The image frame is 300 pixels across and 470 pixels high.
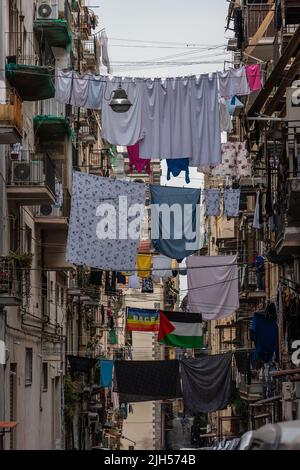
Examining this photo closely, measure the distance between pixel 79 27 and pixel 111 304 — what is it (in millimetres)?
22926

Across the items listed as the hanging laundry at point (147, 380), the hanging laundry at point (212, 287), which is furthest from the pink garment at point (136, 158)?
the hanging laundry at point (147, 380)

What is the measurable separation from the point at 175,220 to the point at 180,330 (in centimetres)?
640

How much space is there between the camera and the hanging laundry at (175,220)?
2625 cm

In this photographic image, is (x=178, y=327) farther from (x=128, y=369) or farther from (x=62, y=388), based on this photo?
(x=62, y=388)

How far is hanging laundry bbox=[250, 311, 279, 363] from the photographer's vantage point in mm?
33500

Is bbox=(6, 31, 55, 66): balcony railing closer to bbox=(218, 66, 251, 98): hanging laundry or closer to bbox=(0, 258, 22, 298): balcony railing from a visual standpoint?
bbox=(0, 258, 22, 298): balcony railing

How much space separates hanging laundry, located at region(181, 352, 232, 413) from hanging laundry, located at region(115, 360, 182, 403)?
12.7 inches

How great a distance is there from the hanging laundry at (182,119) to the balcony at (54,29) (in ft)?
31.3

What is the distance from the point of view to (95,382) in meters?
50.5

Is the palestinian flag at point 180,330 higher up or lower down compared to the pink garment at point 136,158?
lower down

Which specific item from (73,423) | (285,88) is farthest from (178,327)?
(73,423)

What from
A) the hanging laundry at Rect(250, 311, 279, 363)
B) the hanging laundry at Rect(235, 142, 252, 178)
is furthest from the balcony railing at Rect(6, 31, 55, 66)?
the hanging laundry at Rect(250, 311, 279, 363)

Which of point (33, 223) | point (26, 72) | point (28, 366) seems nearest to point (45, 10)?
point (33, 223)

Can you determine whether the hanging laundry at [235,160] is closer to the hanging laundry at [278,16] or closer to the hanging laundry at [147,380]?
the hanging laundry at [278,16]
